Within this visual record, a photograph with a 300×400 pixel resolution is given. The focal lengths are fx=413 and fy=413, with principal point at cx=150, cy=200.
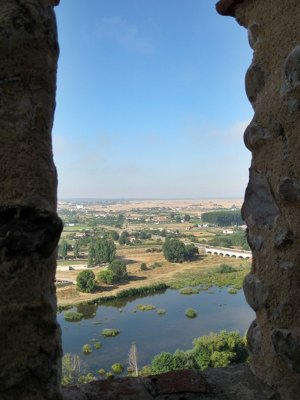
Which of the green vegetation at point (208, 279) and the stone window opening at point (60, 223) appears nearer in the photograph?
the stone window opening at point (60, 223)

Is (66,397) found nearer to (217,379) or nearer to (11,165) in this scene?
(217,379)

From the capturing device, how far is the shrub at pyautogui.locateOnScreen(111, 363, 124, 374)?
2192 cm

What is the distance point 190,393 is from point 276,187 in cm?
96

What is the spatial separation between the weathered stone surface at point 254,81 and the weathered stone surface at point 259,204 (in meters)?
0.39

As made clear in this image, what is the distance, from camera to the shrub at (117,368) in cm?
2192

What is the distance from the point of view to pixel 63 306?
36.3 meters

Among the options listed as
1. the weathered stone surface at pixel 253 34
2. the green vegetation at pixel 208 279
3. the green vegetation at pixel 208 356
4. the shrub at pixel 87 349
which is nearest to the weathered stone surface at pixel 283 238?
the weathered stone surface at pixel 253 34

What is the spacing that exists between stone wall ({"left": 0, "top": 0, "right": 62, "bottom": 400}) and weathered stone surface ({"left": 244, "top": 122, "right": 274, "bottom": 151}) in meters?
1.03

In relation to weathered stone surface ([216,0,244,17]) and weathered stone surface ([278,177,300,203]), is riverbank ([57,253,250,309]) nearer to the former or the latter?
weathered stone surface ([216,0,244,17])

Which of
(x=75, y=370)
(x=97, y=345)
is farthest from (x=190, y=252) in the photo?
(x=75, y=370)

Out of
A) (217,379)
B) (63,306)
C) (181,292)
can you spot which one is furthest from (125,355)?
(217,379)

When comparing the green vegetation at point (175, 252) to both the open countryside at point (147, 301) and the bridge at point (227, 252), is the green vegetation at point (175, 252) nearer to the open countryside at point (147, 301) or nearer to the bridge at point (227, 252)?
the open countryside at point (147, 301)

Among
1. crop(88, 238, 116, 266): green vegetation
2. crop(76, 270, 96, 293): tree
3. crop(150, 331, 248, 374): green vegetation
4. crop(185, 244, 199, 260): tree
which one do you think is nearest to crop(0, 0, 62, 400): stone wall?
crop(150, 331, 248, 374): green vegetation

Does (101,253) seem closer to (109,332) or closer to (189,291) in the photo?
(189,291)
